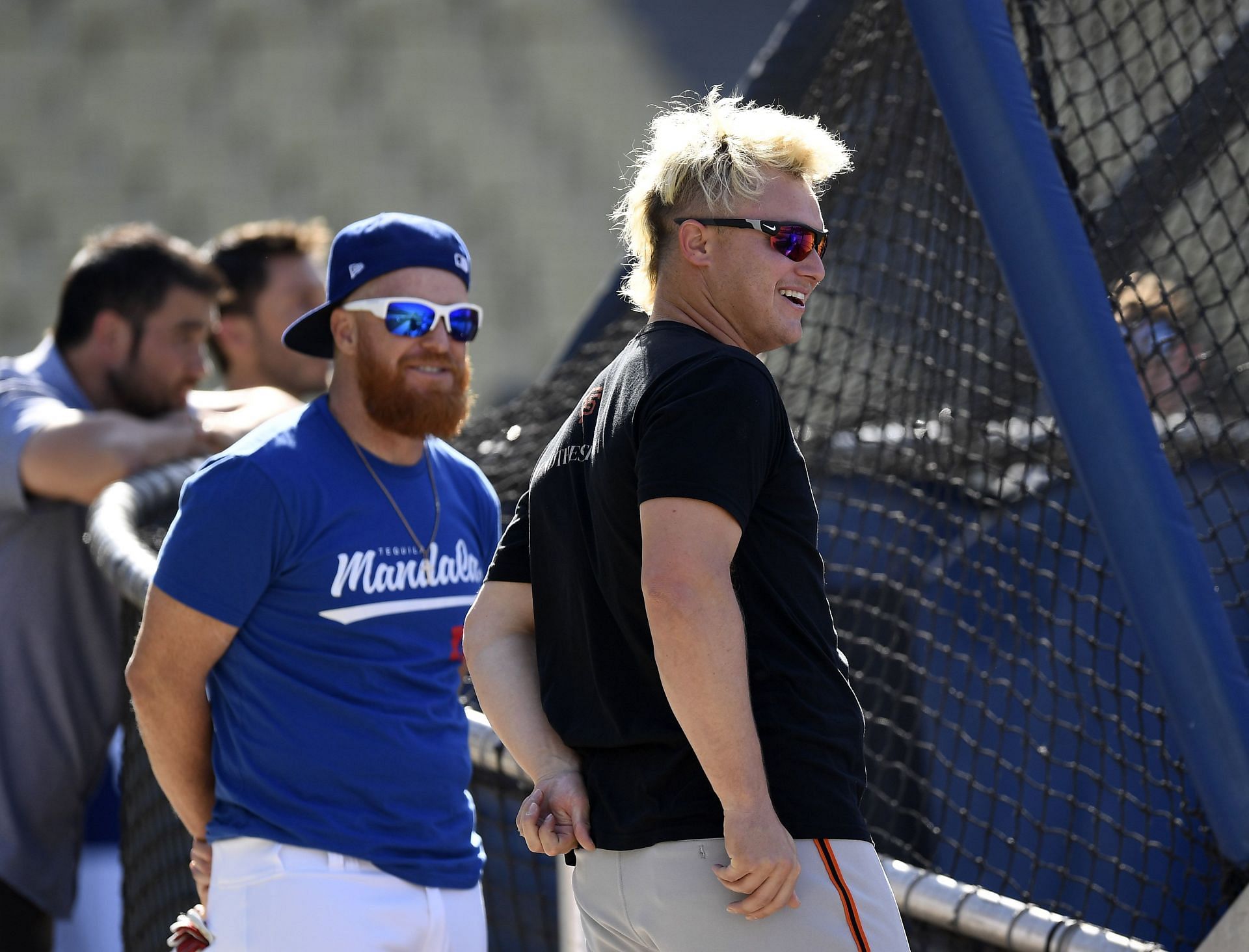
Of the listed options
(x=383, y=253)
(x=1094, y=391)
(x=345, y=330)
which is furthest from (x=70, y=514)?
(x=1094, y=391)

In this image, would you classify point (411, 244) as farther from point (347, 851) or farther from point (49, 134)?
point (49, 134)

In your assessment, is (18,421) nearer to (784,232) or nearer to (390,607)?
(390,607)

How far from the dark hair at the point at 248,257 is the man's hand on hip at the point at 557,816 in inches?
119

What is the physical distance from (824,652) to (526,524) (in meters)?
0.45

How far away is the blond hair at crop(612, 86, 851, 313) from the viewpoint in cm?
154

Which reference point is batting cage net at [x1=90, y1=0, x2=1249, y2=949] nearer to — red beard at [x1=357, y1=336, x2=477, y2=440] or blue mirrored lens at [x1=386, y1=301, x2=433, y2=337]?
red beard at [x1=357, y1=336, x2=477, y2=440]

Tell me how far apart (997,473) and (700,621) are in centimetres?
197

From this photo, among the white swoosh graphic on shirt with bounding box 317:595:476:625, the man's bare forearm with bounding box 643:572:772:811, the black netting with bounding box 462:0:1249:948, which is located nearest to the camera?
the man's bare forearm with bounding box 643:572:772:811

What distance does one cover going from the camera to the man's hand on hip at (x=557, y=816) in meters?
1.49

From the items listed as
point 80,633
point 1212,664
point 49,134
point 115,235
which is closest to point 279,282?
point 115,235

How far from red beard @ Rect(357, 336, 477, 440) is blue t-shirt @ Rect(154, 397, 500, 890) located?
0.24ft

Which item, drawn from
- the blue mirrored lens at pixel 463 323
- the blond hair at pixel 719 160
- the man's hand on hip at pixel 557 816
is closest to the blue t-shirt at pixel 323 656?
the blue mirrored lens at pixel 463 323

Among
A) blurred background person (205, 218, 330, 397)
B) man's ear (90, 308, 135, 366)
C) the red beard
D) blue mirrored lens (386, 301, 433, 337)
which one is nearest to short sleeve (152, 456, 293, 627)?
the red beard

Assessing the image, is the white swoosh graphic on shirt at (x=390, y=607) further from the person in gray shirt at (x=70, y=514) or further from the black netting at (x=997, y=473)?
the person in gray shirt at (x=70, y=514)
